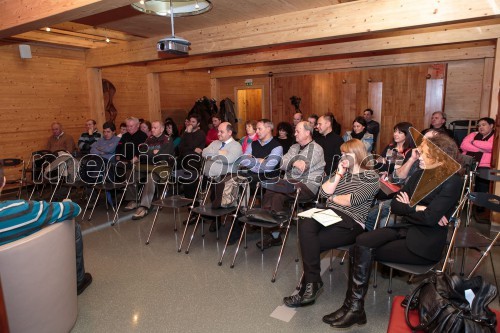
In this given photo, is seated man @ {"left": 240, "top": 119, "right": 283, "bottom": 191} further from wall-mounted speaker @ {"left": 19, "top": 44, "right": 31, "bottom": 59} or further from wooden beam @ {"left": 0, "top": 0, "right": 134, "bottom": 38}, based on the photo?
wall-mounted speaker @ {"left": 19, "top": 44, "right": 31, "bottom": 59}

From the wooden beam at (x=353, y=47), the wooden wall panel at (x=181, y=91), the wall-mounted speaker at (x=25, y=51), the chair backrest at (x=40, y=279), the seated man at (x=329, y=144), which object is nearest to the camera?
the chair backrest at (x=40, y=279)

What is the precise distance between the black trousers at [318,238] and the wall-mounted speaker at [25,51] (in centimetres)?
619

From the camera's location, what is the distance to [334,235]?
2.70 metres

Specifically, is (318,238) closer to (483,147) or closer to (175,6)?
(175,6)

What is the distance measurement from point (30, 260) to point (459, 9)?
4162mm

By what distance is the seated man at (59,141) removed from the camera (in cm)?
643

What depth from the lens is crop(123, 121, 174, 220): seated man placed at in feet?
16.1

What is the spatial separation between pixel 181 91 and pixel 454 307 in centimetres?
936

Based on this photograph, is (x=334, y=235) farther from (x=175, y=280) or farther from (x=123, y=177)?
(x=123, y=177)

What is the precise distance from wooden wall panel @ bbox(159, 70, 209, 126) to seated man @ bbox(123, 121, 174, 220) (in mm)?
4362

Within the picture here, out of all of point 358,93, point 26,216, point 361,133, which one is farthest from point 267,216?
point 358,93

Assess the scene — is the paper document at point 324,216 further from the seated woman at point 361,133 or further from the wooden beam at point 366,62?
the wooden beam at point 366,62

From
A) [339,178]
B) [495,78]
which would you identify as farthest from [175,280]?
[495,78]

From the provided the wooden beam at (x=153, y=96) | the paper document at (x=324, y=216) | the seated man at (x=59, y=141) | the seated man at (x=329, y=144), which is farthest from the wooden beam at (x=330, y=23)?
the wooden beam at (x=153, y=96)
